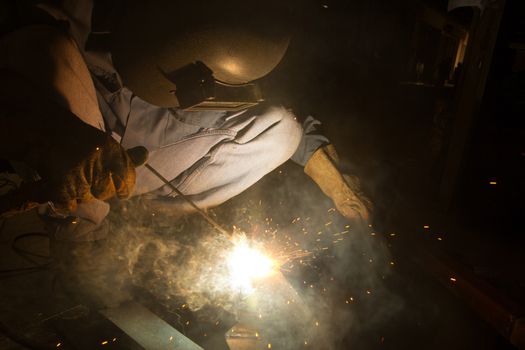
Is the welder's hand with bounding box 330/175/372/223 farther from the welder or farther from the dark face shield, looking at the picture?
the dark face shield

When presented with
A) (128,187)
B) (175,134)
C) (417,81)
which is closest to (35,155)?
(128,187)

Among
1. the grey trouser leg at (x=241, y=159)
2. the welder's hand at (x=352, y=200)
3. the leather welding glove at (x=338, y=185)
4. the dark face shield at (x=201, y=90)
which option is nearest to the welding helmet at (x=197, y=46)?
the dark face shield at (x=201, y=90)

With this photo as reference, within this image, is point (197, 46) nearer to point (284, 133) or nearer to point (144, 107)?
point (144, 107)

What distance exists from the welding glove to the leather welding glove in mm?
1679

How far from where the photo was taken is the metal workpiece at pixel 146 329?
1757 mm

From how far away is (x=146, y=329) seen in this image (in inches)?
73.2

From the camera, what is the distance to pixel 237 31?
1.82m

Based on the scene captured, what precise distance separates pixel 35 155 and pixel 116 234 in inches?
57.5

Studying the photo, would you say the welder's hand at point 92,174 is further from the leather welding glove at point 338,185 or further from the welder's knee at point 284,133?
the leather welding glove at point 338,185

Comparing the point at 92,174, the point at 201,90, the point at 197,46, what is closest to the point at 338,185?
the point at 201,90

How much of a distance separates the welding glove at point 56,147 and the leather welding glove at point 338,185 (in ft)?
5.51

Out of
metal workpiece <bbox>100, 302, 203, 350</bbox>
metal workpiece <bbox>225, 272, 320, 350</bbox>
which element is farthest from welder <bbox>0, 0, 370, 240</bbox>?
metal workpiece <bbox>225, 272, 320, 350</bbox>

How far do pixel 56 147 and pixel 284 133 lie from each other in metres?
1.61

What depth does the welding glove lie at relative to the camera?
1.37 m
